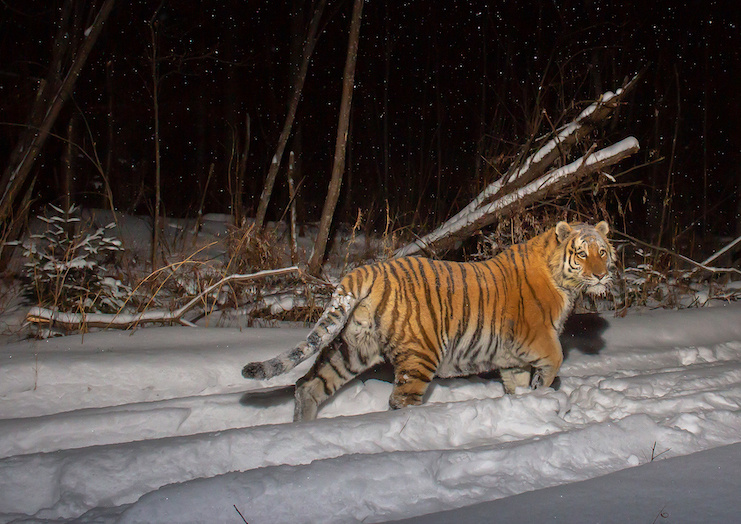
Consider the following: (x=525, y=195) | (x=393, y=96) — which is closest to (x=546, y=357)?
(x=525, y=195)

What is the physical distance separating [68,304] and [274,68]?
21.9ft

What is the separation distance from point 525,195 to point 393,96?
763 cm

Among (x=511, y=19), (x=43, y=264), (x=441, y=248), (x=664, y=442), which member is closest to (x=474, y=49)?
(x=511, y=19)

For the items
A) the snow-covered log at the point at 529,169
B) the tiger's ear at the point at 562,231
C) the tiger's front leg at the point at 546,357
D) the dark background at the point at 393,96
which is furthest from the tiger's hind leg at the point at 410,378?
the dark background at the point at 393,96

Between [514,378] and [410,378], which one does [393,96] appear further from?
[410,378]

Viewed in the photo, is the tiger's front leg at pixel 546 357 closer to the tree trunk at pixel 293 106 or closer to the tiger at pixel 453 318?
the tiger at pixel 453 318

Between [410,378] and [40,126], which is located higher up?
[40,126]

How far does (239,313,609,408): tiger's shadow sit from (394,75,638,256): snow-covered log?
1.47 m

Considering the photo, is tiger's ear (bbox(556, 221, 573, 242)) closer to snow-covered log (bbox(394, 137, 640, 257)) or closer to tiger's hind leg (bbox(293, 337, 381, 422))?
tiger's hind leg (bbox(293, 337, 381, 422))

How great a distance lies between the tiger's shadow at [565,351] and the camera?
3.58 metres

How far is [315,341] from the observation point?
3219 mm

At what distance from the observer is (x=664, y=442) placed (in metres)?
2.77

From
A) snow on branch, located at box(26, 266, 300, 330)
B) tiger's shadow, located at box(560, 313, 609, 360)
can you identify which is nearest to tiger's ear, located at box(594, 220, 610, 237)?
tiger's shadow, located at box(560, 313, 609, 360)

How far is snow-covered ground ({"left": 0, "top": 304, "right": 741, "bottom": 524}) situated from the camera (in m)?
2.15
